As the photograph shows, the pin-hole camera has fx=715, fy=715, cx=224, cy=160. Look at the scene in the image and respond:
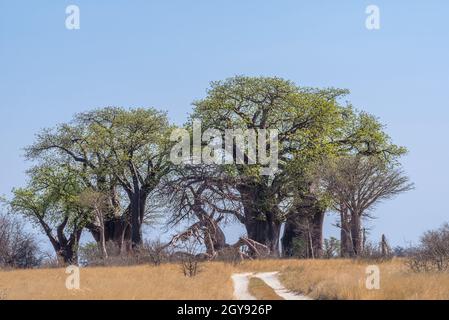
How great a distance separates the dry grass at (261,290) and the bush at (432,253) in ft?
16.8

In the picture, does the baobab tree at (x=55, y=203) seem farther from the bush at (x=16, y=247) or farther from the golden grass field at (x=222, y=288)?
the golden grass field at (x=222, y=288)

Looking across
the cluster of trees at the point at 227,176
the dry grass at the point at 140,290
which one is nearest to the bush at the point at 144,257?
the cluster of trees at the point at 227,176

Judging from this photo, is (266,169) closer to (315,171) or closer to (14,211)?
(315,171)

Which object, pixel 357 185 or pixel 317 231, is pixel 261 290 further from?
pixel 317 231

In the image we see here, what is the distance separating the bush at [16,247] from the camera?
47406 millimetres

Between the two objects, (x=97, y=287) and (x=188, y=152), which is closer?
(x=97, y=287)

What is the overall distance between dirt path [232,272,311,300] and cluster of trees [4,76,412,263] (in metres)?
8.55

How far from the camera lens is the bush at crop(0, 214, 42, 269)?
156 feet

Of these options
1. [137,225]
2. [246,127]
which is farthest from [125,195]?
[246,127]

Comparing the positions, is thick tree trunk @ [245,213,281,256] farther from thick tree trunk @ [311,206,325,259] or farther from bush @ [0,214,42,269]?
bush @ [0,214,42,269]

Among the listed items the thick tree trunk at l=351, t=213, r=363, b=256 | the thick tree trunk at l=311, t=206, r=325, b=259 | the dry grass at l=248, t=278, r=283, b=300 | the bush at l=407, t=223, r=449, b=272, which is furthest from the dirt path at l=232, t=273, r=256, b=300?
the thick tree trunk at l=311, t=206, r=325, b=259
